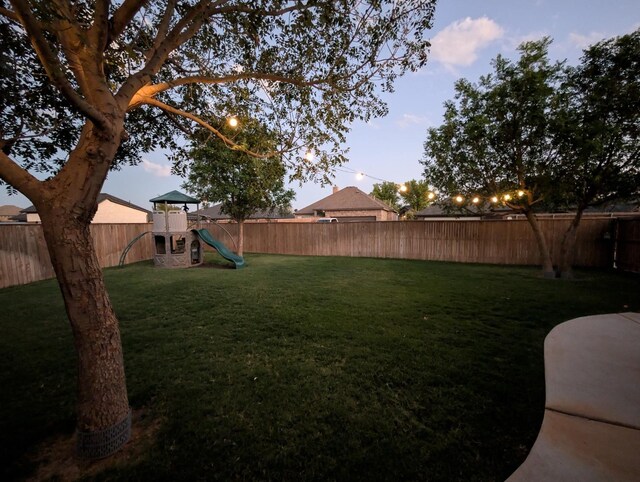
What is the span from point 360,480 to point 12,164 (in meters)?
3.26

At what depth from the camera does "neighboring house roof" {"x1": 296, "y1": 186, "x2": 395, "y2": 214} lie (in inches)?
1258

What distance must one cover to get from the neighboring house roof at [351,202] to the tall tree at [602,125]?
23.8 meters

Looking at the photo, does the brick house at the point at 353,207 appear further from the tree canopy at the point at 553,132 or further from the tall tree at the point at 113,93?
the tall tree at the point at 113,93

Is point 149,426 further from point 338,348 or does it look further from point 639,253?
point 639,253

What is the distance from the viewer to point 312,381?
3.06 metres

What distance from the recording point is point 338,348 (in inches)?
151

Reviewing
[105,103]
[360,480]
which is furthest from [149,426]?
[105,103]

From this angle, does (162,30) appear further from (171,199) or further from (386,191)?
(386,191)

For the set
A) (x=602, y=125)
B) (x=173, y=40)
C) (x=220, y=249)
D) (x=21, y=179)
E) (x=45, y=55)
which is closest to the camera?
(x=45, y=55)

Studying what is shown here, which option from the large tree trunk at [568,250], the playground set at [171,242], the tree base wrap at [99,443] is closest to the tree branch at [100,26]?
the tree base wrap at [99,443]

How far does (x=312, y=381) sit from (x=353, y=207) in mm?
30262

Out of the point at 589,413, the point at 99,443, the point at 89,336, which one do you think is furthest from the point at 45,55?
the point at 589,413

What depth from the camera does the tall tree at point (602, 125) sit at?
272 inches

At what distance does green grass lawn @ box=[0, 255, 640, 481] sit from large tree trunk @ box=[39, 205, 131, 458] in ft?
1.07
